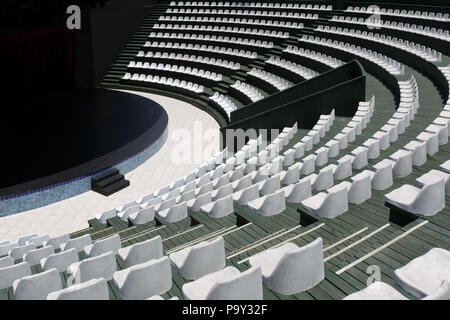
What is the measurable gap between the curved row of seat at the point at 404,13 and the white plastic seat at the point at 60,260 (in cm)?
1836

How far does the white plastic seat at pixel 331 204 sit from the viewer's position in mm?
6254

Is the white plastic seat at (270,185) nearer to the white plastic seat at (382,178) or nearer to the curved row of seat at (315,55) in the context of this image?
the white plastic seat at (382,178)

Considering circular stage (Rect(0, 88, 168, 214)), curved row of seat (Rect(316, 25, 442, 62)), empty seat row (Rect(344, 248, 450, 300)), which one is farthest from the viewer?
curved row of seat (Rect(316, 25, 442, 62))

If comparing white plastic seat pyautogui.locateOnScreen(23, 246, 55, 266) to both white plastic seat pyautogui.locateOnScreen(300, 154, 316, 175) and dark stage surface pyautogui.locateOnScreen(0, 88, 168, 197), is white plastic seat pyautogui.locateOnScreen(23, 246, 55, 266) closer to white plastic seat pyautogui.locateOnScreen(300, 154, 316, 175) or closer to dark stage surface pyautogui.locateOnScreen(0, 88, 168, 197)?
white plastic seat pyautogui.locateOnScreen(300, 154, 316, 175)

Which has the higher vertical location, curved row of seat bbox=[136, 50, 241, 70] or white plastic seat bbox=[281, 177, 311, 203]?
curved row of seat bbox=[136, 50, 241, 70]

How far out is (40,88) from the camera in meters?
25.2

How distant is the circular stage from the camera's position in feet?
44.1

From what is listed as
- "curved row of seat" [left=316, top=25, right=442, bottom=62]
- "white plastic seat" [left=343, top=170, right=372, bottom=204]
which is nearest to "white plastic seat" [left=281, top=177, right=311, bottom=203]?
"white plastic seat" [left=343, top=170, right=372, bottom=204]

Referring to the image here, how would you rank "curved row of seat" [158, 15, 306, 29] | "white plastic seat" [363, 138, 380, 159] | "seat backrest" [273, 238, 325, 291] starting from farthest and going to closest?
1. "curved row of seat" [158, 15, 306, 29]
2. "white plastic seat" [363, 138, 380, 159]
3. "seat backrest" [273, 238, 325, 291]

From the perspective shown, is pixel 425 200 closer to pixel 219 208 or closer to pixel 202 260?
pixel 202 260

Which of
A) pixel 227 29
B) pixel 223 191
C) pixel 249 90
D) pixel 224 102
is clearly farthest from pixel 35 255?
pixel 227 29

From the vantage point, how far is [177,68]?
2564cm

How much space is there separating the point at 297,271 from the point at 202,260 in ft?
3.64
